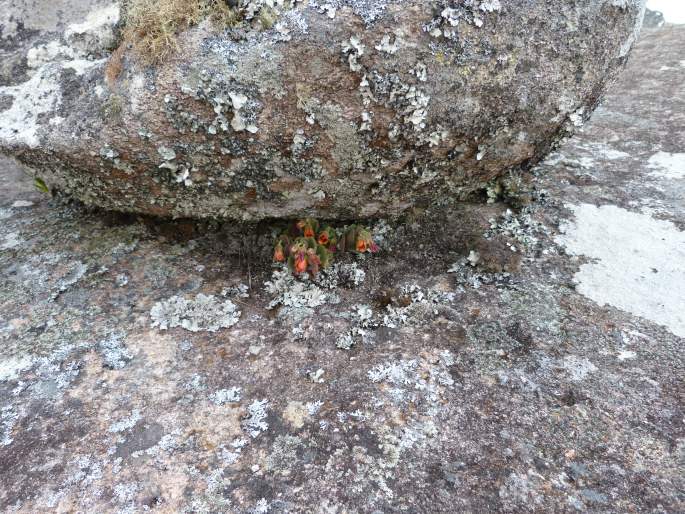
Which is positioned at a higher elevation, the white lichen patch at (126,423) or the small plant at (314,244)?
the small plant at (314,244)

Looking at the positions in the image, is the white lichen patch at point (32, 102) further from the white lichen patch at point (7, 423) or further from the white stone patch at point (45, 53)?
the white lichen patch at point (7, 423)

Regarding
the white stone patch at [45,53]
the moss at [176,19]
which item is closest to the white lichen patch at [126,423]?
the moss at [176,19]

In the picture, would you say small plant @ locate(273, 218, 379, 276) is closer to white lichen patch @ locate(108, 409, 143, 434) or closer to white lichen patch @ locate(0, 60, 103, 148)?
white lichen patch @ locate(108, 409, 143, 434)

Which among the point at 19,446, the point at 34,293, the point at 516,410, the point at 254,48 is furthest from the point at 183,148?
the point at 516,410

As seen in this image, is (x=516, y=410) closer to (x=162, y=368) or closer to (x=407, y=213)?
(x=407, y=213)

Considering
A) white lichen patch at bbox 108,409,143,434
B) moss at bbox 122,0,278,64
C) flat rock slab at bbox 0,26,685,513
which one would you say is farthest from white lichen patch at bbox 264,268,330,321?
moss at bbox 122,0,278,64
